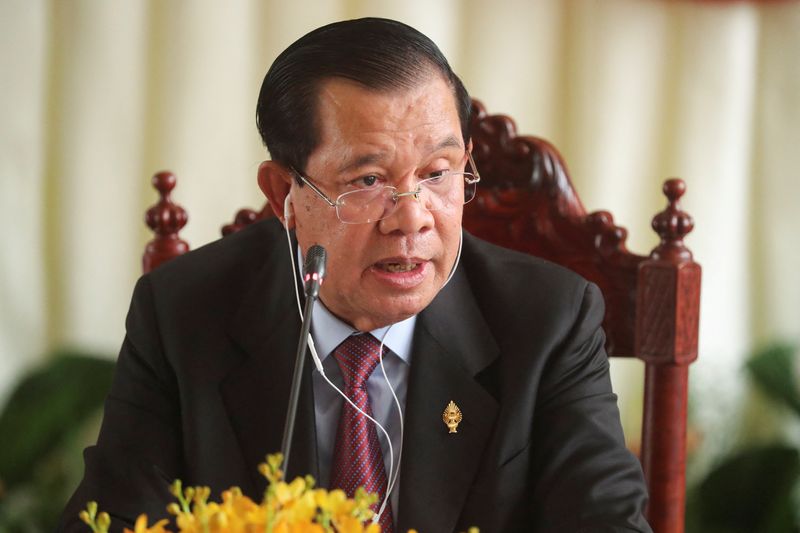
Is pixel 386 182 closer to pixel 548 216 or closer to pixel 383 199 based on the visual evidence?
pixel 383 199

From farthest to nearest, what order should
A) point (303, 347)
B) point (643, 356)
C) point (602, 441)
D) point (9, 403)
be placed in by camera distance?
point (9, 403), point (643, 356), point (602, 441), point (303, 347)

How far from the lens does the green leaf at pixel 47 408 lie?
2.39 metres

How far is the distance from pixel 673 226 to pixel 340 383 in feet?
1.99

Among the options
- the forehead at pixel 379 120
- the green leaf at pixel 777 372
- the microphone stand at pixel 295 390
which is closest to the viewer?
the microphone stand at pixel 295 390

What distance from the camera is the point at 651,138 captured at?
2510 millimetres

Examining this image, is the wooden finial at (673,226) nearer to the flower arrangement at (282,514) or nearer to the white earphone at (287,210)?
the white earphone at (287,210)

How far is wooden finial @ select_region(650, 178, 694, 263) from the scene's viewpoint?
1656 mm

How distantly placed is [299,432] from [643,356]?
0.60 metres

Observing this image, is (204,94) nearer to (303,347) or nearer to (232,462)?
(232,462)

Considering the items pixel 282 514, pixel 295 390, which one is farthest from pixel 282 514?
pixel 295 390

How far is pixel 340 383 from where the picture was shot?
156 cm

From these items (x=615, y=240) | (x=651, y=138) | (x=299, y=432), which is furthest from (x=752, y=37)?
(x=299, y=432)

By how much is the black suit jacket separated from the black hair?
302 mm

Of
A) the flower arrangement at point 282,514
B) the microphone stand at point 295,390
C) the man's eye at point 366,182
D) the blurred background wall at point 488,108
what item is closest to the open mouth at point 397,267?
the man's eye at point 366,182
